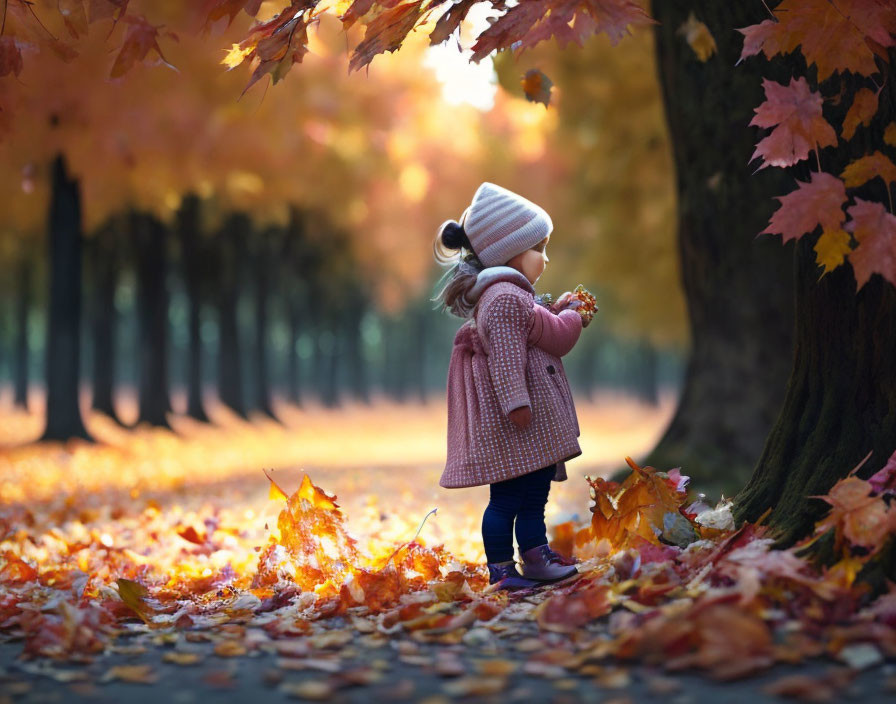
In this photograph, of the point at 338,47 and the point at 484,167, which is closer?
the point at 338,47

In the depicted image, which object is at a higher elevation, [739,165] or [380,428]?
[739,165]

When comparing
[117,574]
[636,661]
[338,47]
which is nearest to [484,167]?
[338,47]

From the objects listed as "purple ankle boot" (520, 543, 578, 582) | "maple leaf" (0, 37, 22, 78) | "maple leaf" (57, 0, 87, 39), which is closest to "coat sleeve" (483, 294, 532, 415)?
"purple ankle boot" (520, 543, 578, 582)

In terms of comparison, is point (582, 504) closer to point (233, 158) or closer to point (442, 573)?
point (442, 573)

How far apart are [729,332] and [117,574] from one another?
5015mm

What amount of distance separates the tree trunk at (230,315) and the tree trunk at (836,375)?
57.0 feet

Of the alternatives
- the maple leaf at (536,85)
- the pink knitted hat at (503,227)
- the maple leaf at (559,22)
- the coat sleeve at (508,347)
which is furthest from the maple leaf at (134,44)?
the maple leaf at (536,85)

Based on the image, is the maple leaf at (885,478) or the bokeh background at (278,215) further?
the bokeh background at (278,215)

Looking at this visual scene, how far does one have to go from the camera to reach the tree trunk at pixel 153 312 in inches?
669

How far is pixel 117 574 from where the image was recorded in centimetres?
501

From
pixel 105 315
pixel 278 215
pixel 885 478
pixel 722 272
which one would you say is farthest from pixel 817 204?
pixel 105 315

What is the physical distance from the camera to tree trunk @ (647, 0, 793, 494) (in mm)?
7465

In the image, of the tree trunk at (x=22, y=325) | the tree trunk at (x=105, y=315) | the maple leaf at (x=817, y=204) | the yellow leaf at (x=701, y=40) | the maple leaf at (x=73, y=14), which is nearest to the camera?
the maple leaf at (x=817, y=204)

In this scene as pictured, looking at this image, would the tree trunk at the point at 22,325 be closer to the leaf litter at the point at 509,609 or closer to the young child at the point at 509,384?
the leaf litter at the point at 509,609
